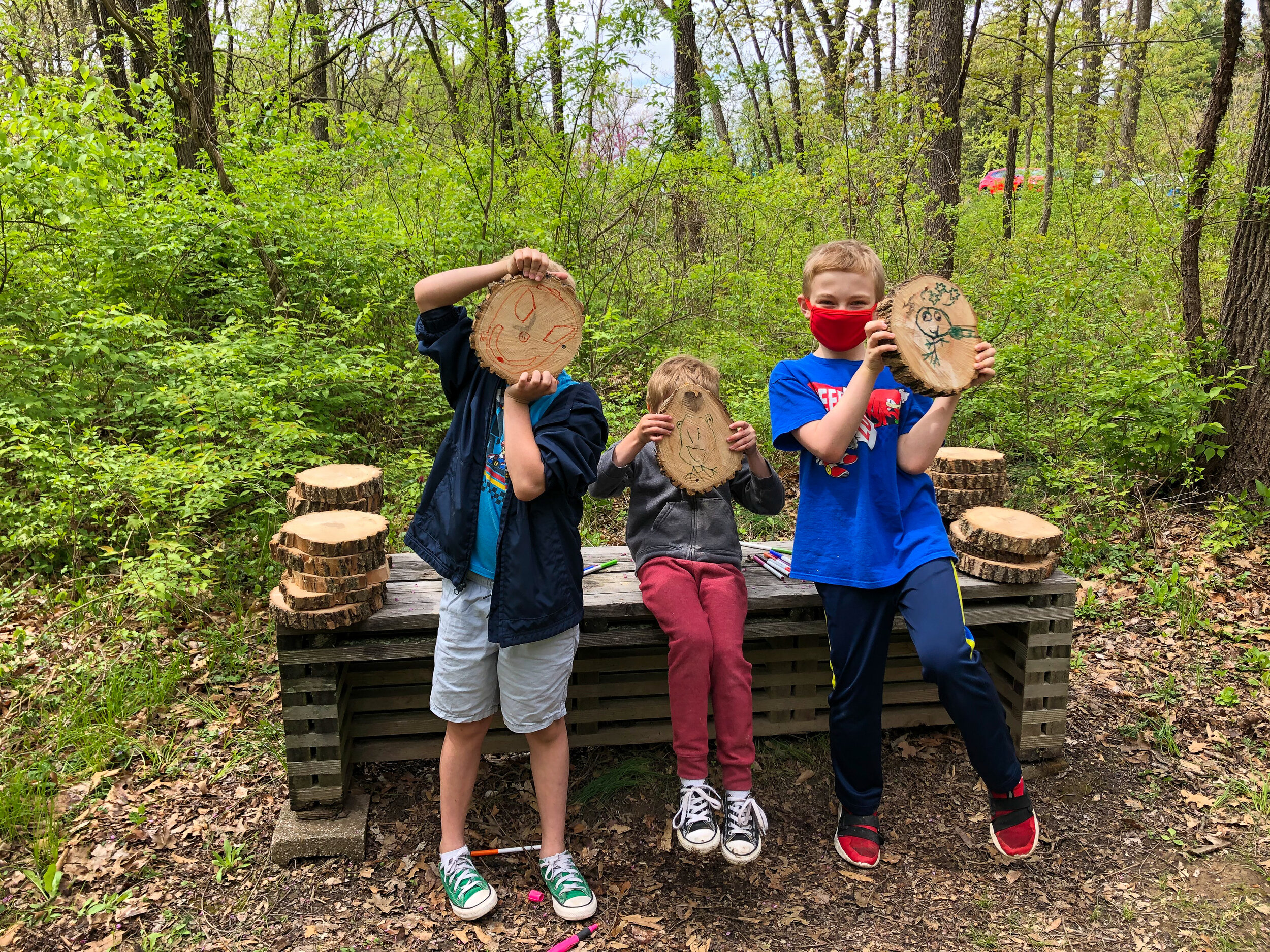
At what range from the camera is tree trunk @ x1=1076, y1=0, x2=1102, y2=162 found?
8.95 meters

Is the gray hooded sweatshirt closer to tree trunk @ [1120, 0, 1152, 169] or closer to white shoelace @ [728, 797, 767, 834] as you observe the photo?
white shoelace @ [728, 797, 767, 834]

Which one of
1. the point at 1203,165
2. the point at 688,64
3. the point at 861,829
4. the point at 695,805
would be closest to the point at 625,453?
the point at 695,805

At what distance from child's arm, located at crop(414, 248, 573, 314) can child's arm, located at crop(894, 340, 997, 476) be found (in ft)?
3.88

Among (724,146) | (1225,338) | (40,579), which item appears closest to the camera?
(40,579)

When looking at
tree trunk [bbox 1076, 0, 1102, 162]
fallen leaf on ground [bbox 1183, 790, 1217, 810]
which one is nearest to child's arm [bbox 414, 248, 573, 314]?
fallen leaf on ground [bbox 1183, 790, 1217, 810]

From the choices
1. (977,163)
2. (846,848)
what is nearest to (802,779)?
(846,848)

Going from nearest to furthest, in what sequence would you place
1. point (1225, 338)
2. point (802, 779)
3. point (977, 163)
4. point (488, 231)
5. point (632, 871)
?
1. point (632, 871)
2. point (802, 779)
3. point (1225, 338)
4. point (488, 231)
5. point (977, 163)

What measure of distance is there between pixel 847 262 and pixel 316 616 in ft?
6.49

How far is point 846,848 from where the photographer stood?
2475 mm

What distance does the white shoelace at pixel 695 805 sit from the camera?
2307mm

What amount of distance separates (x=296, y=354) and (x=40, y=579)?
177 cm

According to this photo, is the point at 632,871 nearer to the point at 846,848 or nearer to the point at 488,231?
the point at 846,848

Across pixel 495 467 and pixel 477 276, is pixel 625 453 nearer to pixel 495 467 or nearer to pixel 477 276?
pixel 495 467

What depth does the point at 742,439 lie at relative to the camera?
2584 millimetres
